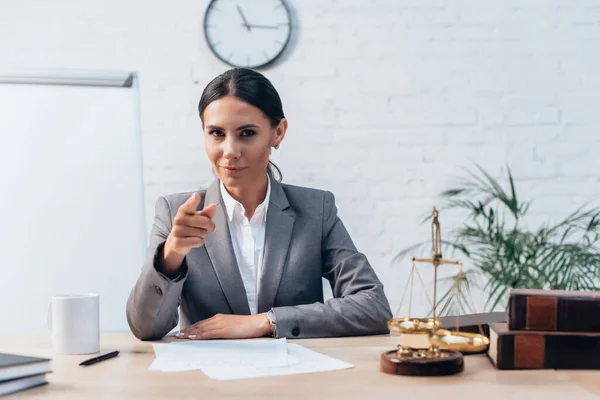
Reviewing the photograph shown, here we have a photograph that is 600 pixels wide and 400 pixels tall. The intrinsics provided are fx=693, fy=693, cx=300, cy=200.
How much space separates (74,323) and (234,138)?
0.71 metres

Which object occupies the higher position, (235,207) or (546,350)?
(235,207)

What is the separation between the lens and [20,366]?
1.01 metres

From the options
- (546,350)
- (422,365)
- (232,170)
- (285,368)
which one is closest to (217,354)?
(285,368)

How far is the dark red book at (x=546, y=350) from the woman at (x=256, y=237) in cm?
49

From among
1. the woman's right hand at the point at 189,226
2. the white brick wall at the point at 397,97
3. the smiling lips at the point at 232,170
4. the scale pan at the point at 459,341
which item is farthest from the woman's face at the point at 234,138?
the white brick wall at the point at 397,97

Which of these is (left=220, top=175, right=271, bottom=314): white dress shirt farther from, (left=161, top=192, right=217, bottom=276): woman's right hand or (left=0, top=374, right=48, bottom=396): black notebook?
(left=0, top=374, right=48, bottom=396): black notebook

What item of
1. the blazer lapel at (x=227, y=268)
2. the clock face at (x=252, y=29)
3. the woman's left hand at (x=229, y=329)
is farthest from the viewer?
the clock face at (x=252, y=29)

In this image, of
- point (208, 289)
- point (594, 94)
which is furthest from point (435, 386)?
point (594, 94)

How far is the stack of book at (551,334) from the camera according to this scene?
113 centimetres

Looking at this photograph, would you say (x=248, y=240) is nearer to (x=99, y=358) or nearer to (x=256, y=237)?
(x=256, y=237)

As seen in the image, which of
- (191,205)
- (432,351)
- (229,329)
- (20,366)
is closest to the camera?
(20,366)

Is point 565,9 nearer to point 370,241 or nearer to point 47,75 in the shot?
point 370,241

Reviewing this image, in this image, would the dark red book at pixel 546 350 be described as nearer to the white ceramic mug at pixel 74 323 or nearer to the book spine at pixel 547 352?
the book spine at pixel 547 352

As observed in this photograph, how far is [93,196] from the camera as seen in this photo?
2.50 metres
